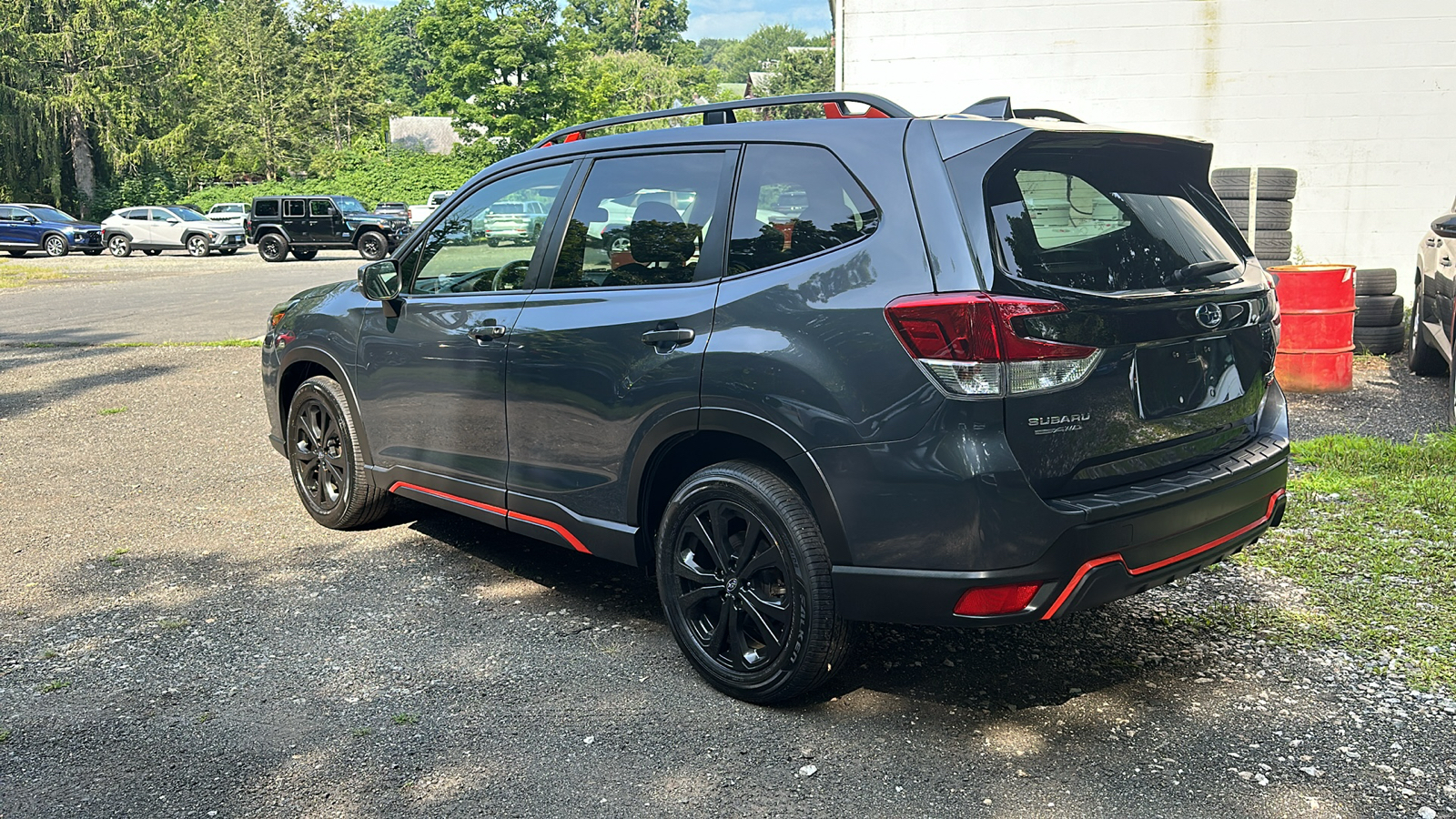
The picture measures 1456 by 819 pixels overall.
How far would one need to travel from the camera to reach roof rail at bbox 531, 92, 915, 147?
3.62 metres

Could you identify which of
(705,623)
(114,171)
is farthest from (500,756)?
(114,171)

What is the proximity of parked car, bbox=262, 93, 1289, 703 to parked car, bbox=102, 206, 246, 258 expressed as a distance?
3334 cm

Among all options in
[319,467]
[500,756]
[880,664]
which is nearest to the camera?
[500,756]

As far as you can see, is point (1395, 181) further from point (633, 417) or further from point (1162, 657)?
point (633, 417)

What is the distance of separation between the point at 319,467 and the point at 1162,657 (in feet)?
13.0

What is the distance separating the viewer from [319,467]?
5777 mm

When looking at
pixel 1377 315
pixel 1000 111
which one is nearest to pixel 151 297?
pixel 1377 315

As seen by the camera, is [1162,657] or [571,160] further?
[571,160]

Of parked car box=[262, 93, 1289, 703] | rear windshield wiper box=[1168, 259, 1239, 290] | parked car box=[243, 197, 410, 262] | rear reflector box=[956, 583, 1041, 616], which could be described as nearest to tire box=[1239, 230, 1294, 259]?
parked car box=[262, 93, 1289, 703]

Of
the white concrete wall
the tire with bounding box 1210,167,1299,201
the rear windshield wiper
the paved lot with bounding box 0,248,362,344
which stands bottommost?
the paved lot with bounding box 0,248,362,344

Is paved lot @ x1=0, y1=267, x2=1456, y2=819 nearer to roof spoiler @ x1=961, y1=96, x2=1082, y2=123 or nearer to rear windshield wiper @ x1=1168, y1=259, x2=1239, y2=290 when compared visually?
rear windshield wiper @ x1=1168, y1=259, x2=1239, y2=290

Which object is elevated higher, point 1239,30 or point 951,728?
point 1239,30

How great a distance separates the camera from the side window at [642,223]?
386 cm

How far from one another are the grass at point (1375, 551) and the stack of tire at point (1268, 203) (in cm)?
503
